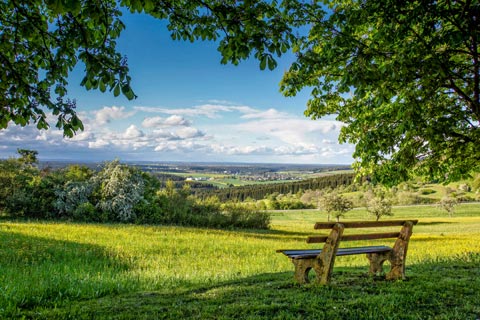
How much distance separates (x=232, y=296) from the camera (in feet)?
19.7

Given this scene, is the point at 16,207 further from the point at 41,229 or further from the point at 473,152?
the point at 473,152

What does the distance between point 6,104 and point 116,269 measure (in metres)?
5.40

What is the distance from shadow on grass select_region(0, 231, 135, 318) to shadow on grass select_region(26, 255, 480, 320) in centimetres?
63

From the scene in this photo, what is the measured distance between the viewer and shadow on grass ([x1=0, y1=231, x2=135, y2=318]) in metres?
6.12

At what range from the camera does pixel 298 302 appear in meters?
5.39

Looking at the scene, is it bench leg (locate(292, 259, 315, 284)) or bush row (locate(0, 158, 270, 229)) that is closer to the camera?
bench leg (locate(292, 259, 315, 284))

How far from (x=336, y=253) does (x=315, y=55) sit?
3.99m

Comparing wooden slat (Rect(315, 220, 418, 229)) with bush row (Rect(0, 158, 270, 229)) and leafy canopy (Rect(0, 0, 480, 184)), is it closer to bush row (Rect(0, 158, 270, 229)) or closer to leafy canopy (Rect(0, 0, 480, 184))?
leafy canopy (Rect(0, 0, 480, 184))

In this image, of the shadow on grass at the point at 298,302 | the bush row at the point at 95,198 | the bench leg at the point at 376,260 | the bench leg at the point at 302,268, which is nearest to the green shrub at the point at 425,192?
the bush row at the point at 95,198

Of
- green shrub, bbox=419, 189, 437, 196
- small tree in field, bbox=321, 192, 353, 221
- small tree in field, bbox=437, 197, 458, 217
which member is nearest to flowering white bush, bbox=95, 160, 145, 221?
small tree in field, bbox=321, 192, 353, 221

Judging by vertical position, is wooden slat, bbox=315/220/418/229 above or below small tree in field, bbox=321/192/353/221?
above

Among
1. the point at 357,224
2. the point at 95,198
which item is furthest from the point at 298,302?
the point at 95,198

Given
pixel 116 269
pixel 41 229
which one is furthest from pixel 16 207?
pixel 116 269

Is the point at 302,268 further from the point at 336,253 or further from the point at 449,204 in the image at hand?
the point at 449,204
